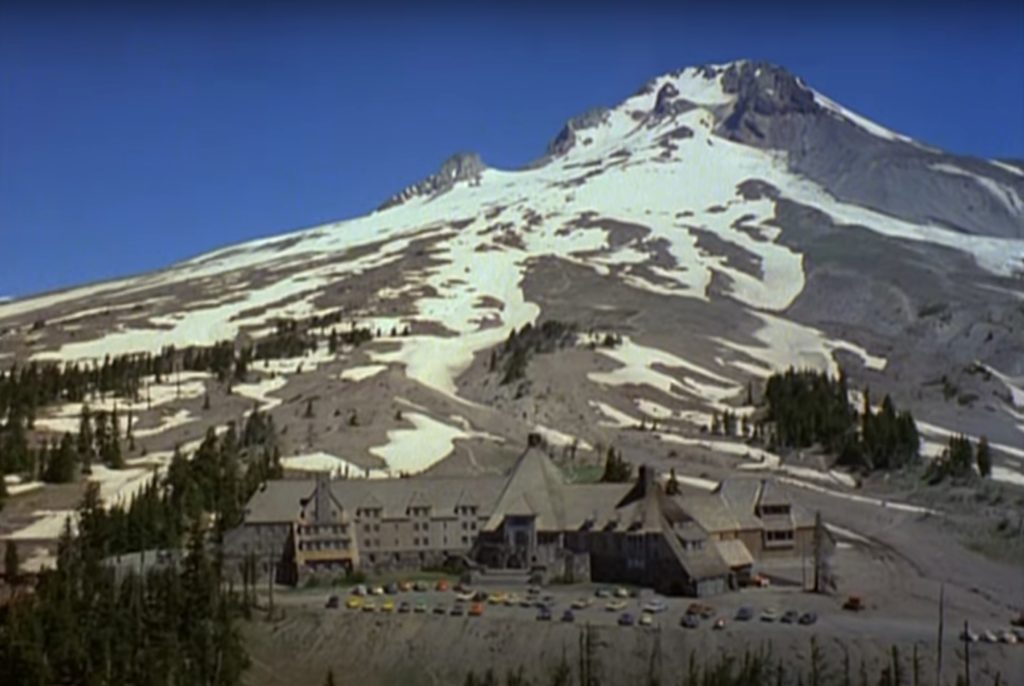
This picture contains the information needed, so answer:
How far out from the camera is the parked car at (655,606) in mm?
71500

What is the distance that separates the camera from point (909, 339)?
176m

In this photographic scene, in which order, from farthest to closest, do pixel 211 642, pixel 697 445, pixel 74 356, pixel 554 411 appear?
pixel 74 356, pixel 554 411, pixel 697 445, pixel 211 642

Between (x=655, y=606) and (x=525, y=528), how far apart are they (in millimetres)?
13911

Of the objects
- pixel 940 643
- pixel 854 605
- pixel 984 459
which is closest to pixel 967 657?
pixel 940 643

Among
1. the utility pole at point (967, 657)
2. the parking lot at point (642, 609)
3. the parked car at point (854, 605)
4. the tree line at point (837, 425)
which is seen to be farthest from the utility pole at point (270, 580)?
the tree line at point (837, 425)

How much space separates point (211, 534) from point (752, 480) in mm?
35997

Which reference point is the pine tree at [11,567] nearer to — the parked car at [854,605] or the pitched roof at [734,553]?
the pitched roof at [734,553]

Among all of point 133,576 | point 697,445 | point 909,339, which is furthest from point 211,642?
point 909,339

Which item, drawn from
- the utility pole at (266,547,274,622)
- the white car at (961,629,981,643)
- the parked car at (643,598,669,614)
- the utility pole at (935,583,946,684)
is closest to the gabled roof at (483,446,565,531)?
the parked car at (643,598,669,614)

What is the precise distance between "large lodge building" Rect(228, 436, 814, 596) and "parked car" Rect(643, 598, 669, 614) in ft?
13.9

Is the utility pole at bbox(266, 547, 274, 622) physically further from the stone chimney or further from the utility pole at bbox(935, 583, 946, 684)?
the utility pole at bbox(935, 583, 946, 684)

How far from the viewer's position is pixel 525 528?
276ft

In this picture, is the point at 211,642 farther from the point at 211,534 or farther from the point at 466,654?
the point at 211,534

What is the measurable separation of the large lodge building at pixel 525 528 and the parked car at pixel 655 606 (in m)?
4.25
